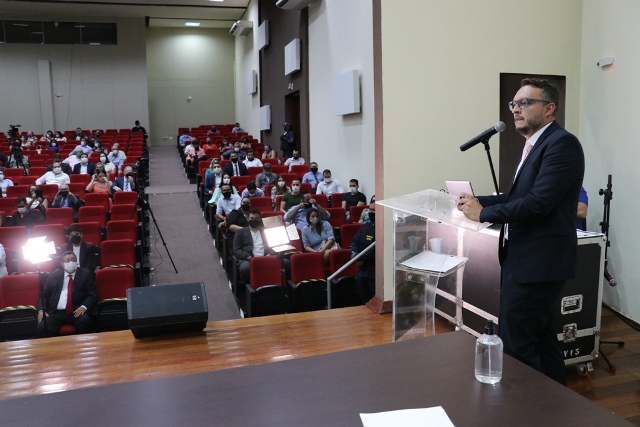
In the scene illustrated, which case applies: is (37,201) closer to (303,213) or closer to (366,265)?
(303,213)

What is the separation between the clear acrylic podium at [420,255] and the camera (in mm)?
2623

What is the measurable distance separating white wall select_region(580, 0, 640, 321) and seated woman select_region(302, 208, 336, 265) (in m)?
2.77

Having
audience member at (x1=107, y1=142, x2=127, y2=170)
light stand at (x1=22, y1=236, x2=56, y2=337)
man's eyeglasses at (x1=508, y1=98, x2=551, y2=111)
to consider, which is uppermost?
man's eyeglasses at (x1=508, y1=98, x2=551, y2=111)

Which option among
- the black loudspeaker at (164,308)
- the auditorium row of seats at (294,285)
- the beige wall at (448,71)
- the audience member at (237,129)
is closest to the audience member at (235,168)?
the auditorium row of seats at (294,285)

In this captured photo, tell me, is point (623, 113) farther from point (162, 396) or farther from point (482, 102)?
point (162, 396)

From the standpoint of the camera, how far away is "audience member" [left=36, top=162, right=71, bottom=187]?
30.3 feet

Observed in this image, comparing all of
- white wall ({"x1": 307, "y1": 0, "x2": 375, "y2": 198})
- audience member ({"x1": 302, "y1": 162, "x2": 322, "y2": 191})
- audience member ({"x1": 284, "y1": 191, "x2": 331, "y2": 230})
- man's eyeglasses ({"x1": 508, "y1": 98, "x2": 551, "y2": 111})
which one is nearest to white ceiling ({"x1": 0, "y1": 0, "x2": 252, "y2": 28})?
white wall ({"x1": 307, "y1": 0, "x2": 375, "y2": 198})

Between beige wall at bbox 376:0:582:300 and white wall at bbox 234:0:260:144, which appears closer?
beige wall at bbox 376:0:582:300

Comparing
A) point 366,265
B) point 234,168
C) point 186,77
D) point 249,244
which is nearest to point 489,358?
point 366,265

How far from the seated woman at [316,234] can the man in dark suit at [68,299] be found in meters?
2.36

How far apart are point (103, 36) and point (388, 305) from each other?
16.1 m

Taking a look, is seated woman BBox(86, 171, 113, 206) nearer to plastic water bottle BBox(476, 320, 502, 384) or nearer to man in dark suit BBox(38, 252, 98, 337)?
man in dark suit BBox(38, 252, 98, 337)

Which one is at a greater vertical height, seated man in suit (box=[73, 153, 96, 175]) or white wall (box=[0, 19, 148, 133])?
white wall (box=[0, 19, 148, 133])

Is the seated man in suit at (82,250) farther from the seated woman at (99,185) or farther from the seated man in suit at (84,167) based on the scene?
the seated man in suit at (84,167)
